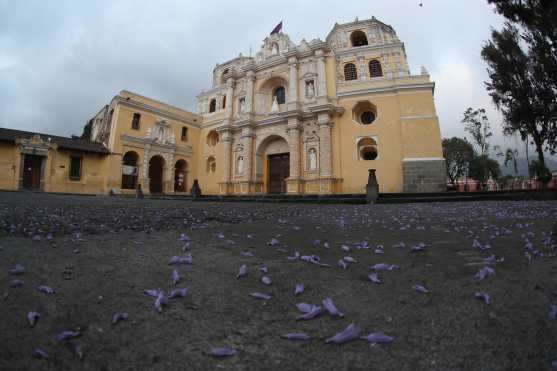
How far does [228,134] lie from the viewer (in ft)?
66.6

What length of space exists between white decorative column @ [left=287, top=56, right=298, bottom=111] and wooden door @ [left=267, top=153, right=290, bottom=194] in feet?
11.9

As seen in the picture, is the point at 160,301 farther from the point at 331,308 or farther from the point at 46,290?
the point at 331,308

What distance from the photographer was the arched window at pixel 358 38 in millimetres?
19531

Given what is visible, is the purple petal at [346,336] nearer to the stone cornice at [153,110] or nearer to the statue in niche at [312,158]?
the statue in niche at [312,158]

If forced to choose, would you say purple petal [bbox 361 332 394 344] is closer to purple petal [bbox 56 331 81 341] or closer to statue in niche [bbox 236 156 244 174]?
purple petal [bbox 56 331 81 341]

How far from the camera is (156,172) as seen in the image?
2148cm

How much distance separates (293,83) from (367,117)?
18.8 feet

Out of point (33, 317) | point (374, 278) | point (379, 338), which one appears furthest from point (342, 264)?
point (33, 317)

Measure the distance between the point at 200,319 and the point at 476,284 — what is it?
1.50m

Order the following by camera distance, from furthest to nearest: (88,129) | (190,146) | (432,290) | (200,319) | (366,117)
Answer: (88,129), (190,146), (366,117), (432,290), (200,319)

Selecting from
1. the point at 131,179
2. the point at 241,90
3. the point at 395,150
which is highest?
the point at 241,90

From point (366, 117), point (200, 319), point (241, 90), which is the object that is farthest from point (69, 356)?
point (241, 90)

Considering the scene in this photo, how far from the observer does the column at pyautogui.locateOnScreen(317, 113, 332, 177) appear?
1639cm

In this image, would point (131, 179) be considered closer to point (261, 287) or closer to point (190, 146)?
Answer: point (190, 146)
